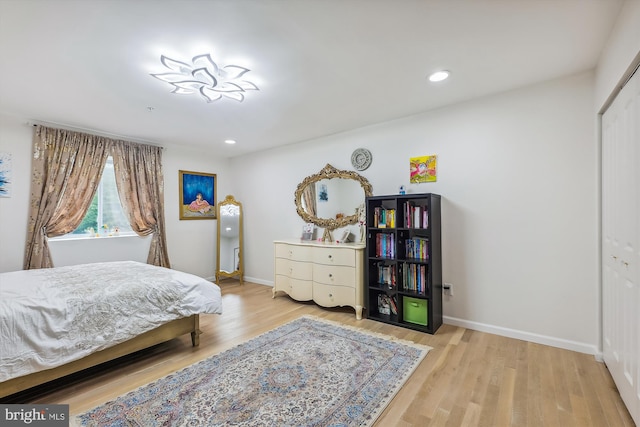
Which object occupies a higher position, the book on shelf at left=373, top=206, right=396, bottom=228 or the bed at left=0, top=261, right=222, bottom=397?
the book on shelf at left=373, top=206, right=396, bottom=228

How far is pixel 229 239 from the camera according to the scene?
527cm

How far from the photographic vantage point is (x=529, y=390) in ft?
6.40

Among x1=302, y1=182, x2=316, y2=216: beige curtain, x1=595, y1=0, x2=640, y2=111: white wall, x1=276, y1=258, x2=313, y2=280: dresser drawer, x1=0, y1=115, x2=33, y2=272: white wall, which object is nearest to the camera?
x1=595, y1=0, x2=640, y2=111: white wall

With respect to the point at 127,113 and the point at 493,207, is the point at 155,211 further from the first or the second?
the point at 493,207

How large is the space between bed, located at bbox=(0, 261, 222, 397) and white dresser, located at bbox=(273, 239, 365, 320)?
4.45 feet

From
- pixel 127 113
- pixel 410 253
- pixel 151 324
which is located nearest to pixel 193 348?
pixel 151 324

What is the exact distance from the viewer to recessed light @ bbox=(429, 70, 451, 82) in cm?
237

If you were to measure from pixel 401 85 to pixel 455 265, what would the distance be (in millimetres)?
1935

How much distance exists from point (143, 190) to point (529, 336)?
5095mm

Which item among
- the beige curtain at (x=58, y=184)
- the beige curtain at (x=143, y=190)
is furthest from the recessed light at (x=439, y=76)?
the beige curtain at (x=58, y=184)

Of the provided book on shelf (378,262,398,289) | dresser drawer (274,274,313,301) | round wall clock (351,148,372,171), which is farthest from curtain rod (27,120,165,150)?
book on shelf (378,262,398,289)

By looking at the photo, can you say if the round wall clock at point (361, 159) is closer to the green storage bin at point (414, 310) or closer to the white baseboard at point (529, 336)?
the green storage bin at point (414, 310)

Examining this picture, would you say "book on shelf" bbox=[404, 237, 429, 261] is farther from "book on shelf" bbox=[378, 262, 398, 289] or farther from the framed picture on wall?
the framed picture on wall

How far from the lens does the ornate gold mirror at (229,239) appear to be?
204 inches
